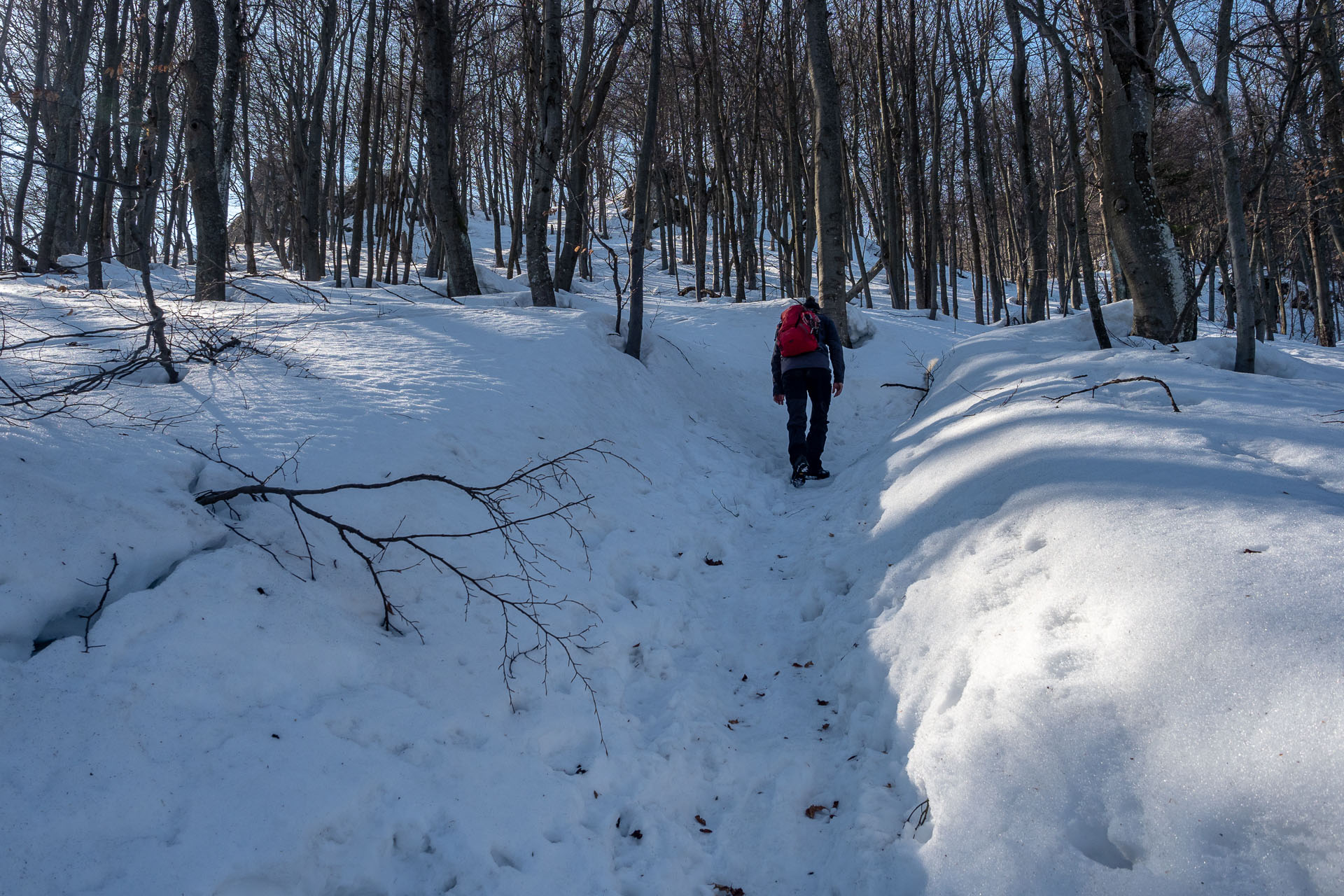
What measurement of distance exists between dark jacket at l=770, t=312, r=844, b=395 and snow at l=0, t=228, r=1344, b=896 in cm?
215

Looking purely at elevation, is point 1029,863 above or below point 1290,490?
below

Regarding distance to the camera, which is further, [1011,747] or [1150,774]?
[1011,747]

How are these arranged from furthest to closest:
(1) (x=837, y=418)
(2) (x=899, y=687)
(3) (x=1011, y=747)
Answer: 1. (1) (x=837, y=418)
2. (2) (x=899, y=687)
3. (3) (x=1011, y=747)

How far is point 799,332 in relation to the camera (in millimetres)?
6457

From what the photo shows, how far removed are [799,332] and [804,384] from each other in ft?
1.64

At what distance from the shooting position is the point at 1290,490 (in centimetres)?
262

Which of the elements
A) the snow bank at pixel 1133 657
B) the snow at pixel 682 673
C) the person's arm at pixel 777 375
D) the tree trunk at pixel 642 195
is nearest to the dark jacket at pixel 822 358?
the person's arm at pixel 777 375

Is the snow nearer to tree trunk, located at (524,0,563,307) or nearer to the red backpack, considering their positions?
the red backpack

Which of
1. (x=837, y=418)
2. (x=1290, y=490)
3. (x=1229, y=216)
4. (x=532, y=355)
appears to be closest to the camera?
(x=1290, y=490)

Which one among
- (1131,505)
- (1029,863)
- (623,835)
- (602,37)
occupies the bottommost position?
(623,835)

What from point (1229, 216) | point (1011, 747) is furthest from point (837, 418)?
point (1011, 747)

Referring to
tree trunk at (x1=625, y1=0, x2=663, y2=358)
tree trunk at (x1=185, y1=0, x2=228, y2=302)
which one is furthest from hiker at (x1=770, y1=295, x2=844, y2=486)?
tree trunk at (x1=185, y1=0, x2=228, y2=302)

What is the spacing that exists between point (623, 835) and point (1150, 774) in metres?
1.70

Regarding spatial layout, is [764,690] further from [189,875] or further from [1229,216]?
[1229,216]
